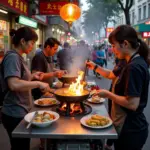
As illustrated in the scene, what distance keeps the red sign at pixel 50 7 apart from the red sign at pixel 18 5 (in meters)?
0.73

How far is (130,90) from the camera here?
2.11 m

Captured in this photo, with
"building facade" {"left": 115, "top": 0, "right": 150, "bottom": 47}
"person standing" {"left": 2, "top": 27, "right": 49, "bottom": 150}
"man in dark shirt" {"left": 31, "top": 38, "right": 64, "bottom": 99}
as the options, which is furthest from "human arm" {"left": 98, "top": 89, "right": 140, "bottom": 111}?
"building facade" {"left": 115, "top": 0, "right": 150, "bottom": 47}

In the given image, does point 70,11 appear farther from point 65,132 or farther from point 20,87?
point 65,132

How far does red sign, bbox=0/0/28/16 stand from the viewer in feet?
21.0

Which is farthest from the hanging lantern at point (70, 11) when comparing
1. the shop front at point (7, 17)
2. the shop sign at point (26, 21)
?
the shop sign at point (26, 21)

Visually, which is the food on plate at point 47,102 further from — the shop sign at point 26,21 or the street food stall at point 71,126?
the shop sign at point 26,21

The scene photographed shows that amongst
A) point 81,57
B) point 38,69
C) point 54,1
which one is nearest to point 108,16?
point 81,57

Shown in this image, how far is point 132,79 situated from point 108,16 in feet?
116

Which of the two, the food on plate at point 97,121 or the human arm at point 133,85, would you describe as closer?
the human arm at point 133,85

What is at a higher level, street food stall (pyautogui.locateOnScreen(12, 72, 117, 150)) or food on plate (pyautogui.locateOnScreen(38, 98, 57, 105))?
food on plate (pyautogui.locateOnScreen(38, 98, 57, 105))

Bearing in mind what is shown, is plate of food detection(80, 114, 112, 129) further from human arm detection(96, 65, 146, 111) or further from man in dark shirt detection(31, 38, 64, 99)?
man in dark shirt detection(31, 38, 64, 99)

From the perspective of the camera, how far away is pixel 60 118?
2.67m

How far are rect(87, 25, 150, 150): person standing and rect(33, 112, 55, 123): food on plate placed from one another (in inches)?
27.0

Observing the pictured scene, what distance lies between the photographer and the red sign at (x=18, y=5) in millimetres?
6398
